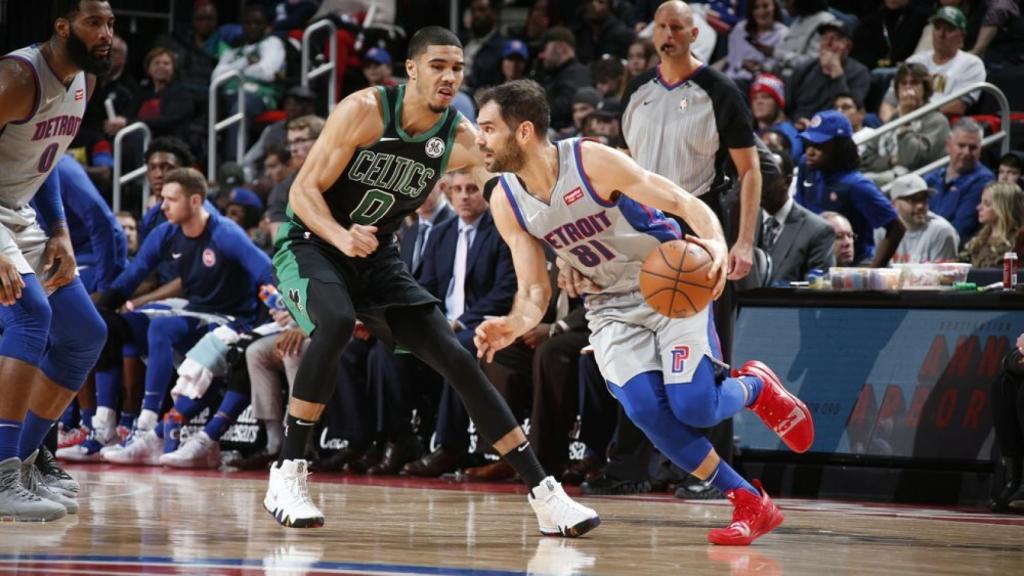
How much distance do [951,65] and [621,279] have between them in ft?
21.7

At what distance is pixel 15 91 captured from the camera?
575cm

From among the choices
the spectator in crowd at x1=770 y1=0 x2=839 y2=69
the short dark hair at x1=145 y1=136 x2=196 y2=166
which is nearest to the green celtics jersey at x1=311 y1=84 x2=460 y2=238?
the short dark hair at x1=145 y1=136 x2=196 y2=166

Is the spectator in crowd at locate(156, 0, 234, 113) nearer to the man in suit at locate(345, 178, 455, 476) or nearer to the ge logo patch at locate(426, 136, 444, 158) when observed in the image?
the man in suit at locate(345, 178, 455, 476)

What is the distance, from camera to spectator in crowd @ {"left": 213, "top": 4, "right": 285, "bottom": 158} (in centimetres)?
1462

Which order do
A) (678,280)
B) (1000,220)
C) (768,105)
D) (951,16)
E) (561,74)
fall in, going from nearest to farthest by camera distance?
(678,280) < (1000,220) < (768,105) < (951,16) < (561,74)

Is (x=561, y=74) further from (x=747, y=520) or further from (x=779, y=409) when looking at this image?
(x=747, y=520)

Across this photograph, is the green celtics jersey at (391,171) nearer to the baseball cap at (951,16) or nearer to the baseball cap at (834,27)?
the baseball cap at (951,16)

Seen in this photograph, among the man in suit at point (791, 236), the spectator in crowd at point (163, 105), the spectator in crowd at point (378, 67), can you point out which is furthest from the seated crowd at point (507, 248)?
the spectator in crowd at point (163, 105)

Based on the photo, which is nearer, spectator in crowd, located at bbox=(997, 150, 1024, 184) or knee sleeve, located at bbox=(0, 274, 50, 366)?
knee sleeve, located at bbox=(0, 274, 50, 366)

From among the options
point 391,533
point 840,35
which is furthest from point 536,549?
point 840,35

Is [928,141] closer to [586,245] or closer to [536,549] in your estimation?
[586,245]

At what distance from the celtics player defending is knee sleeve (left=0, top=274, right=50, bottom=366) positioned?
92 cm

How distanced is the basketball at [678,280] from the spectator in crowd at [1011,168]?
5106 mm

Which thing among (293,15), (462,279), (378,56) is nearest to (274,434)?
(462,279)
